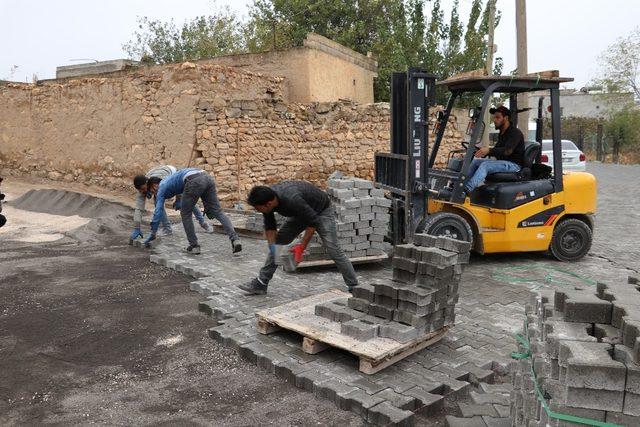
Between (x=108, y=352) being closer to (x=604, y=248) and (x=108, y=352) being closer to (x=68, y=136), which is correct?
(x=604, y=248)

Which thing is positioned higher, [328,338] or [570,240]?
[570,240]

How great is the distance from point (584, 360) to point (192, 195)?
258 inches

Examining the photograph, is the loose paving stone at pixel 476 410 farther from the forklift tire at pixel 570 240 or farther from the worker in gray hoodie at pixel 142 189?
the worker in gray hoodie at pixel 142 189

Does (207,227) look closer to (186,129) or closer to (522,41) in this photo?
(186,129)

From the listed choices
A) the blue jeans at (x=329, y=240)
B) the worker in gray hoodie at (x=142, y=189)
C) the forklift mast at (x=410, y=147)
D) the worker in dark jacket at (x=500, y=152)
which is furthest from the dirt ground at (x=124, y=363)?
the worker in dark jacket at (x=500, y=152)

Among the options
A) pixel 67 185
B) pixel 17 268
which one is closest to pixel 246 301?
pixel 17 268

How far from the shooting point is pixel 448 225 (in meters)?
7.55

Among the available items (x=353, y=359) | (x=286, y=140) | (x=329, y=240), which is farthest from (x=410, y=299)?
(x=286, y=140)

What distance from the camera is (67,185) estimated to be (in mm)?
14773

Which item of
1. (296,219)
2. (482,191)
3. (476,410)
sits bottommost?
(476,410)

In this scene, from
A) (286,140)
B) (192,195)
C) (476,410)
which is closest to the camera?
(476,410)

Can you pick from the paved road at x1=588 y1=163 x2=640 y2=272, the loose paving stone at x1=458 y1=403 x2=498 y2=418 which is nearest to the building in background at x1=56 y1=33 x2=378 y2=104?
the paved road at x1=588 y1=163 x2=640 y2=272

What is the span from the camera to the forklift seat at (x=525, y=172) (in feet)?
25.6

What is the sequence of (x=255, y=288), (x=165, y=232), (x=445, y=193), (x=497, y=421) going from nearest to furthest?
(x=497, y=421) < (x=255, y=288) < (x=445, y=193) < (x=165, y=232)
